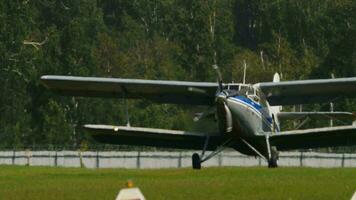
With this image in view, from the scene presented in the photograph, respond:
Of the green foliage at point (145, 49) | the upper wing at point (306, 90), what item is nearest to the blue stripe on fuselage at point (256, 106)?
the upper wing at point (306, 90)

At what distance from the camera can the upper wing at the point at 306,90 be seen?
44688 mm

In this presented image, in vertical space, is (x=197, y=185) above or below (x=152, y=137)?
above

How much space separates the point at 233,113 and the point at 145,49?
73.0 meters

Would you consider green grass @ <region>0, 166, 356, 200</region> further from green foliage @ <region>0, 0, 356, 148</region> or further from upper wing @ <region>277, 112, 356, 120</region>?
green foliage @ <region>0, 0, 356, 148</region>

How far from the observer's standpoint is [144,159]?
60000 mm

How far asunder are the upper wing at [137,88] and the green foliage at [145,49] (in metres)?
24.3

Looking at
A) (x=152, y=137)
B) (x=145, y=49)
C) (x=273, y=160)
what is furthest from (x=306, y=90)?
(x=145, y=49)

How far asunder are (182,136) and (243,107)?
201cm

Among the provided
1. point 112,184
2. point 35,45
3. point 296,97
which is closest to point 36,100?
point 35,45

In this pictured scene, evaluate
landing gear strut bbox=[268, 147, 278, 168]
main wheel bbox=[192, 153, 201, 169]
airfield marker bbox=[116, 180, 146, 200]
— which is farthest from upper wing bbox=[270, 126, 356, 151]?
airfield marker bbox=[116, 180, 146, 200]

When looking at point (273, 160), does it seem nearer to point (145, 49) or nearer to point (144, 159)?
point (144, 159)

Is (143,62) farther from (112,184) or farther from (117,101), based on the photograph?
(112,184)

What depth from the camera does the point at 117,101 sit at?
297 ft

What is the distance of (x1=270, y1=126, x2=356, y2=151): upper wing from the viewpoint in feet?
137
